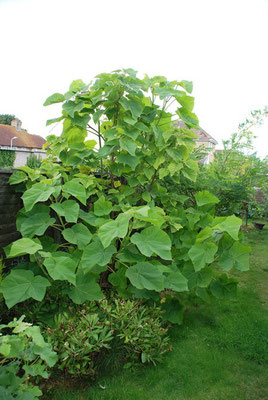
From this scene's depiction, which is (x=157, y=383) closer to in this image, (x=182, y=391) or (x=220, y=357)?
(x=182, y=391)

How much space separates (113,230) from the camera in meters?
1.83

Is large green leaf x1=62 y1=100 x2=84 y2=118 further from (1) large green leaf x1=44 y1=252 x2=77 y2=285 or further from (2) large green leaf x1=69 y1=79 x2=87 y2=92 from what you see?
(1) large green leaf x1=44 y1=252 x2=77 y2=285

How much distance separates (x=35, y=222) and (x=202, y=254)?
50.4 inches

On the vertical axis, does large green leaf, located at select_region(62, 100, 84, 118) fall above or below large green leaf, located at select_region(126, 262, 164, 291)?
above

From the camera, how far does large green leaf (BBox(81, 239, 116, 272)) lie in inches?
75.3

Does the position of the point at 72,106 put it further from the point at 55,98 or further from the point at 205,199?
the point at 205,199

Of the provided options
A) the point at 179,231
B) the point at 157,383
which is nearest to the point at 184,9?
the point at 179,231

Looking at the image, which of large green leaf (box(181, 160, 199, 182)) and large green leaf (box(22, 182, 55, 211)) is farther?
large green leaf (box(181, 160, 199, 182))

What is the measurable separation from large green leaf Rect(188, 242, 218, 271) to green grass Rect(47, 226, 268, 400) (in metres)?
0.69

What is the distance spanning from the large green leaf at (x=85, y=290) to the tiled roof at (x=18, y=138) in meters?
37.2

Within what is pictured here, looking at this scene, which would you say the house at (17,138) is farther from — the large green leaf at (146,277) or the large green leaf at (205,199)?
the large green leaf at (146,277)

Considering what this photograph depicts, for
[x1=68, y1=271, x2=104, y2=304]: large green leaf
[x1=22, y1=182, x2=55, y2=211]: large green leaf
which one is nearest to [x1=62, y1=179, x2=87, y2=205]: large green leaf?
[x1=22, y1=182, x2=55, y2=211]: large green leaf

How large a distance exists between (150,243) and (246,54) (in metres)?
3.64

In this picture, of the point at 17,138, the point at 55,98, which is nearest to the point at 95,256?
the point at 55,98
